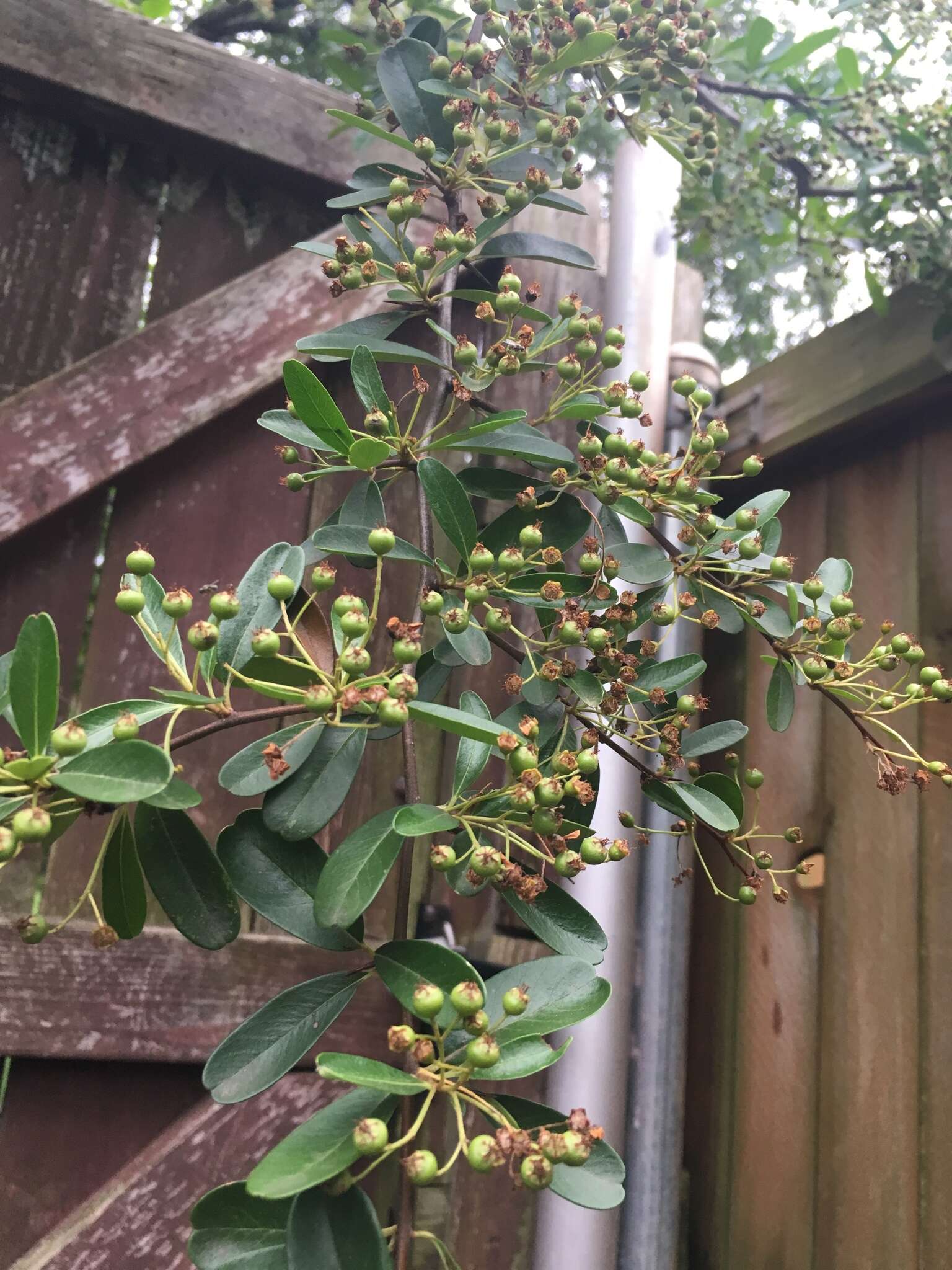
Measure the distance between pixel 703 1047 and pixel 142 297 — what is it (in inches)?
55.8

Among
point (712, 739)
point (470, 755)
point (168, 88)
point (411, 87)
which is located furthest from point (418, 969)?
point (168, 88)

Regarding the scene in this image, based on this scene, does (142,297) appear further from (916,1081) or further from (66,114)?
(916,1081)

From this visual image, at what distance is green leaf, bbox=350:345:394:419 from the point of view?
67 centimetres

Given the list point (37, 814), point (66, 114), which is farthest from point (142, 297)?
point (37, 814)

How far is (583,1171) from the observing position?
1.75 feet

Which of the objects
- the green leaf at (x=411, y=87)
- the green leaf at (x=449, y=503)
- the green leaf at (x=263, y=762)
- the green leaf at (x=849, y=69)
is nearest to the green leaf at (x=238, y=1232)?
the green leaf at (x=263, y=762)

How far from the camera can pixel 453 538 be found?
27.6 inches

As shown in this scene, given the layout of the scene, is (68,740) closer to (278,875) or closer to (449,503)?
(278,875)

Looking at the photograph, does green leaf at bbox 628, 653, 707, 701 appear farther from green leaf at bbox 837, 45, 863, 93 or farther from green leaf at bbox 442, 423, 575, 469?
green leaf at bbox 837, 45, 863, 93

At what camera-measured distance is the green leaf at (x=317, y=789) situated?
59cm

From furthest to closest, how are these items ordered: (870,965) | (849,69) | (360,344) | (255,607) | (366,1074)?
(849,69)
(870,965)
(360,344)
(255,607)
(366,1074)

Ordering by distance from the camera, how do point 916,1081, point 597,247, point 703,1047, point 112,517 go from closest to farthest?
point 916,1081 → point 112,517 → point 703,1047 → point 597,247

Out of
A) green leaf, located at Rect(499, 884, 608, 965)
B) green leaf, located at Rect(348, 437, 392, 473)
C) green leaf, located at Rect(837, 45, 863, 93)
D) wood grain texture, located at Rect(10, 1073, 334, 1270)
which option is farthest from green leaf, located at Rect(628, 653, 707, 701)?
green leaf, located at Rect(837, 45, 863, 93)

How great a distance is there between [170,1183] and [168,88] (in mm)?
1503
